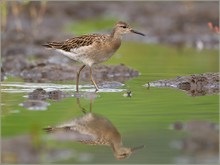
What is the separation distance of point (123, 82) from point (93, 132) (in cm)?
470

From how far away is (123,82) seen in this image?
14445 millimetres

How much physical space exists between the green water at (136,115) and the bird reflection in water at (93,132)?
0.10 meters

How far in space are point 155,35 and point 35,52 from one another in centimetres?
562

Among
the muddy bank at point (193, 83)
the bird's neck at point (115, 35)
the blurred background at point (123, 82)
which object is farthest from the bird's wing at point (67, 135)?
the muddy bank at point (193, 83)

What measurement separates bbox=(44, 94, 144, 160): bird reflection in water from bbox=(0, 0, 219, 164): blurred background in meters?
0.14

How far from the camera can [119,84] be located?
1391 centimetres

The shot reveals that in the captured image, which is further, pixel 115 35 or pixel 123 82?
pixel 123 82

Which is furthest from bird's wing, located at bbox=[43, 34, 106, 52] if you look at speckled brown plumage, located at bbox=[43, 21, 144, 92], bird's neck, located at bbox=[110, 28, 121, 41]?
bird's neck, located at bbox=[110, 28, 121, 41]

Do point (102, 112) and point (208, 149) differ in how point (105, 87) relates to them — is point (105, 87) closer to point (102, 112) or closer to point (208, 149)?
point (102, 112)

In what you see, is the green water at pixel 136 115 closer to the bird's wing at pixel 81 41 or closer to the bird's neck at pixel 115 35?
the bird's neck at pixel 115 35

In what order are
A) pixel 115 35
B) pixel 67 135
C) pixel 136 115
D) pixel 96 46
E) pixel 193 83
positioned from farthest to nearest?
pixel 193 83
pixel 115 35
pixel 96 46
pixel 136 115
pixel 67 135

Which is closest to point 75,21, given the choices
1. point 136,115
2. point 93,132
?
point 136,115

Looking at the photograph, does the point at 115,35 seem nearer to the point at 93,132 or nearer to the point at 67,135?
the point at 93,132

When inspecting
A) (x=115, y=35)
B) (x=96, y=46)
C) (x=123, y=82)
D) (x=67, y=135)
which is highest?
(x=115, y=35)
